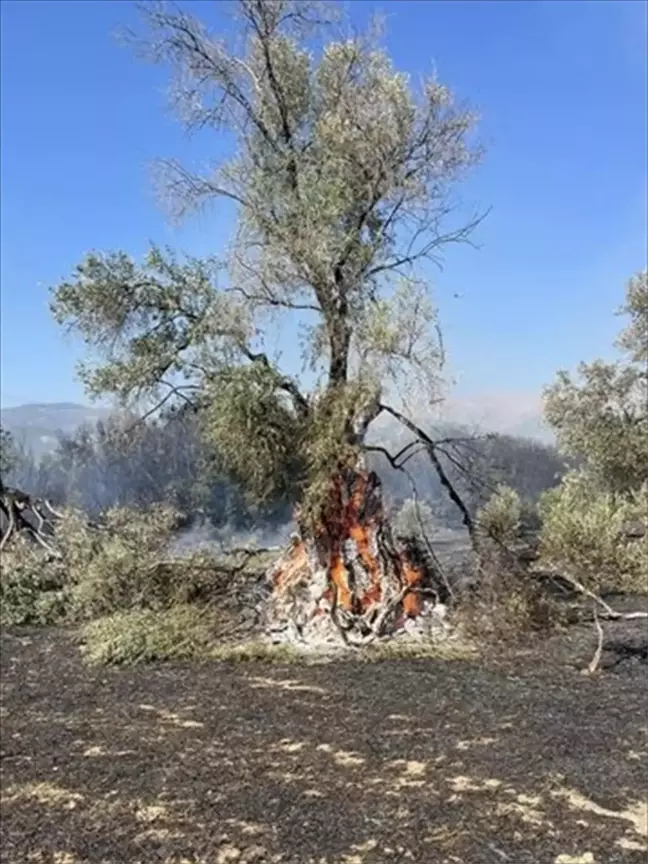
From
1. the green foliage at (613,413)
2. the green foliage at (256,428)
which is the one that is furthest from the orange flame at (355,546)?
the green foliage at (613,413)

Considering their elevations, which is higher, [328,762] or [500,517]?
[500,517]

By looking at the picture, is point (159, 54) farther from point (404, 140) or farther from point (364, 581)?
point (364, 581)

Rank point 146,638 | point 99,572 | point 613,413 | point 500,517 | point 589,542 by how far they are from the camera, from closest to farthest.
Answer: point 589,542 < point 146,638 < point 99,572 < point 500,517 < point 613,413

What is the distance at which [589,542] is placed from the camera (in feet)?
21.6

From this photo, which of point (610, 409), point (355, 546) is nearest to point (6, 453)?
point (355, 546)

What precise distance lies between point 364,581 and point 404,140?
13.6ft

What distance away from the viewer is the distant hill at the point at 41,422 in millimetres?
12375

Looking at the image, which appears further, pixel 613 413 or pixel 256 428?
pixel 613 413

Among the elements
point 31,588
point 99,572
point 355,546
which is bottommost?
point 31,588

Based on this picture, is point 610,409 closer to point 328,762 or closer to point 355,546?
point 355,546

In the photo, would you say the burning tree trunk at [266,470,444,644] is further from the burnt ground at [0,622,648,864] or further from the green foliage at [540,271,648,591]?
the green foliage at [540,271,648,591]

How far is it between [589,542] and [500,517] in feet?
5.79

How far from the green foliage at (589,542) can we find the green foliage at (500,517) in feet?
3.27

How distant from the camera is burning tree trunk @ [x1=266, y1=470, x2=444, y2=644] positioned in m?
7.45
